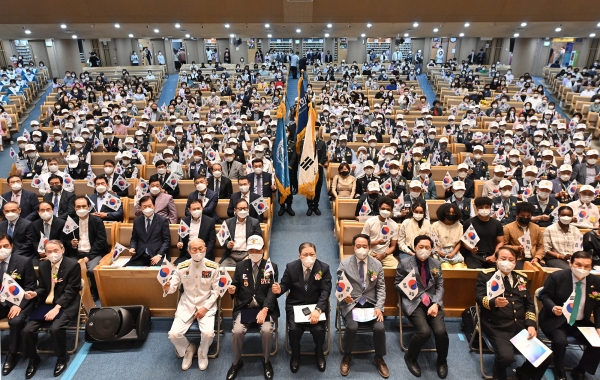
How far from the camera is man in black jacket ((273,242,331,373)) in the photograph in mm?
3945

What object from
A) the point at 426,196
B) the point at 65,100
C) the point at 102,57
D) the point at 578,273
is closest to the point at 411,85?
the point at 426,196

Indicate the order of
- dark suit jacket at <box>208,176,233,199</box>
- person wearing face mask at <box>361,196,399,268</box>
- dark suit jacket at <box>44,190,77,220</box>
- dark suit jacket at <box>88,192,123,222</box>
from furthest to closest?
dark suit jacket at <box>208,176,233,199</box>, dark suit jacket at <box>88,192,123,222</box>, dark suit jacket at <box>44,190,77,220</box>, person wearing face mask at <box>361,196,399,268</box>

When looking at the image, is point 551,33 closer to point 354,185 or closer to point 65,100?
point 354,185

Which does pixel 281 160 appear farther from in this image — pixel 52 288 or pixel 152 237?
pixel 52 288

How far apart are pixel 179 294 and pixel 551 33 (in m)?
20.8

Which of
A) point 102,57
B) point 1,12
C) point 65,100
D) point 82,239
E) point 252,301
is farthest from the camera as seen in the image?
point 102,57

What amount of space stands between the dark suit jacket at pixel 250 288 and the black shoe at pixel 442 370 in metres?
A: 1.77

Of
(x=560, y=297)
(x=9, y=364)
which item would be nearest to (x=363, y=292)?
(x=560, y=297)

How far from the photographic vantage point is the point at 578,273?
3689mm

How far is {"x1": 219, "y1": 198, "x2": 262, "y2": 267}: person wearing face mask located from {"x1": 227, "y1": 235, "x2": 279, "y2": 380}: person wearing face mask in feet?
2.85

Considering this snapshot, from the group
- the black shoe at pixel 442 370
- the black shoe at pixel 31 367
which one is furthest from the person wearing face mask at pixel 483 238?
the black shoe at pixel 31 367

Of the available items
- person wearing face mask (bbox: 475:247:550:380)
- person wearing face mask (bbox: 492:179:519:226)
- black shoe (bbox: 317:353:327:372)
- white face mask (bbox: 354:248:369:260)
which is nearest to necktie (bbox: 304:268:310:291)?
white face mask (bbox: 354:248:369:260)

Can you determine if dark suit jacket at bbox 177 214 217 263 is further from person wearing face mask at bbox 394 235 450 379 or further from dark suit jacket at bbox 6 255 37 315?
person wearing face mask at bbox 394 235 450 379

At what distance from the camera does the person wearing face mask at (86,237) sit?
5057 mm
